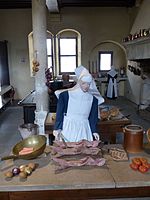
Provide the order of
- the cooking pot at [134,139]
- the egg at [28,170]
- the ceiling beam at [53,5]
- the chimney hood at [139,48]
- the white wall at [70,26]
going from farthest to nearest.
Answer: the white wall at [70,26], the ceiling beam at [53,5], the chimney hood at [139,48], the cooking pot at [134,139], the egg at [28,170]

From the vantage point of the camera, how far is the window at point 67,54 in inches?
339

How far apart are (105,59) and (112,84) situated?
112 cm

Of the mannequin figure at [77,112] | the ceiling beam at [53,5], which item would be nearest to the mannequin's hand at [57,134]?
the mannequin figure at [77,112]

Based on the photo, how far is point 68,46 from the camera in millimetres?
8672

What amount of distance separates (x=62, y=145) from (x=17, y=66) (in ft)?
23.5

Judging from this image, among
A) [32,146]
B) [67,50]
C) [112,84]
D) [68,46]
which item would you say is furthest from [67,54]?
[32,146]

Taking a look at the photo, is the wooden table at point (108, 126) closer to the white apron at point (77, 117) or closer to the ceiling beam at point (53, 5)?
the white apron at point (77, 117)

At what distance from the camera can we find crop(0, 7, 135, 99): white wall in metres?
8.18

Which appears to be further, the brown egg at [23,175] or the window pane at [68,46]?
the window pane at [68,46]

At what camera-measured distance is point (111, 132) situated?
9.64 feet

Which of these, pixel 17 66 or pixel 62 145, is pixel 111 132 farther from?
pixel 17 66

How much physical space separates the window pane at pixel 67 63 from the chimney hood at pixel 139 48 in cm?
236

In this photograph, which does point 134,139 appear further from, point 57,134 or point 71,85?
point 71,85

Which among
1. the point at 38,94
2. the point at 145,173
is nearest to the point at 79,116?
the point at 145,173
